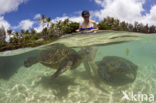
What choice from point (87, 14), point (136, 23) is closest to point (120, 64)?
point (87, 14)

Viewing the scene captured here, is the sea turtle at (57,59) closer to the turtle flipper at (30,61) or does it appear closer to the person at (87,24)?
the turtle flipper at (30,61)

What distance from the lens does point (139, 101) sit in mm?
6250

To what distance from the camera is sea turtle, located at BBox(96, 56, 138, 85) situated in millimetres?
7598

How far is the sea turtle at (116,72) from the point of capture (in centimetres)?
760

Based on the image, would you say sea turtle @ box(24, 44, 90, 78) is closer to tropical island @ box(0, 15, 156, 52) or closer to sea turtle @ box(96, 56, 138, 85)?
sea turtle @ box(96, 56, 138, 85)

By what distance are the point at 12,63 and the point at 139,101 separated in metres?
15.7

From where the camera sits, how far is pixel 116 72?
327 inches

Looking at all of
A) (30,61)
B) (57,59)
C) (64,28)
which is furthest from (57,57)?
(64,28)

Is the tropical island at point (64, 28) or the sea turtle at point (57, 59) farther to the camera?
the tropical island at point (64, 28)

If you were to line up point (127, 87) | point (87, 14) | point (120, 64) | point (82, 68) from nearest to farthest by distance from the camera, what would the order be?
point (87, 14) → point (127, 87) → point (120, 64) → point (82, 68)

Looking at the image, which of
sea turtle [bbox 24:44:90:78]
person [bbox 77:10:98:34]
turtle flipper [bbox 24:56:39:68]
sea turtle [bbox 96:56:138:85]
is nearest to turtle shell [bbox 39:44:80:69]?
sea turtle [bbox 24:44:90:78]

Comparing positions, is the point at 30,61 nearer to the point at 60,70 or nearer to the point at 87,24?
the point at 60,70

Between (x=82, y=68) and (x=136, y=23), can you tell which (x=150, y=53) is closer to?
(x=82, y=68)

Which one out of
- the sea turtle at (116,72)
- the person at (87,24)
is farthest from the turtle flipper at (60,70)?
the sea turtle at (116,72)
